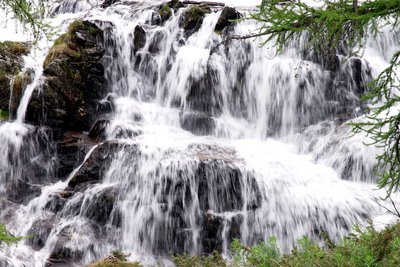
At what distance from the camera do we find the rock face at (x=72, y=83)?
12375mm

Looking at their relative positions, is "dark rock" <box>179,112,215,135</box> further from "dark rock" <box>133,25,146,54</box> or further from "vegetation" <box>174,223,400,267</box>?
"vegetation" <box>174,223,400,267</box>

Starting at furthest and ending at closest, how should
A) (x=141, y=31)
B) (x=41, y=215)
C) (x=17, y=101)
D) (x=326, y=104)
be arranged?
(x=141, y=31) < (x=326, y=104) < (x=17, y=101) < (x=41, y=215)

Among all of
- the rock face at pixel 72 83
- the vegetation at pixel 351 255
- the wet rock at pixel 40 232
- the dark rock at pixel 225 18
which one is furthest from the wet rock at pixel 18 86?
the vegetation at pixel 351 255

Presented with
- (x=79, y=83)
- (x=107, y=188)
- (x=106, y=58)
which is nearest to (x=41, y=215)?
(x=107, y=188)

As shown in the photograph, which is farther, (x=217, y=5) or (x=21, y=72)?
(x=217, y=5)

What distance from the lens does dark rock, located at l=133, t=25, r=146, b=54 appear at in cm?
1537

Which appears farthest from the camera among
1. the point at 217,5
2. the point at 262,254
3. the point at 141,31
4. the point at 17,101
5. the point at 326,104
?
the point at 217,5

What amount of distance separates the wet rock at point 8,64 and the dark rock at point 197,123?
588 centimetres

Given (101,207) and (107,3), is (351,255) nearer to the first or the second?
(101,207)

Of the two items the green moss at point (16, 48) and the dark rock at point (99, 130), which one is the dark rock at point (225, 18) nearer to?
the dark rock at point (99, 130)

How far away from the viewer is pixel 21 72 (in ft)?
43.9

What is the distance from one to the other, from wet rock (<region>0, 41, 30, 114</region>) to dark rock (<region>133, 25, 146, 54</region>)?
428cm

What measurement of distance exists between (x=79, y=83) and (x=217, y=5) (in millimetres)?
9047

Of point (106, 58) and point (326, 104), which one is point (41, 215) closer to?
point (106, 58)
